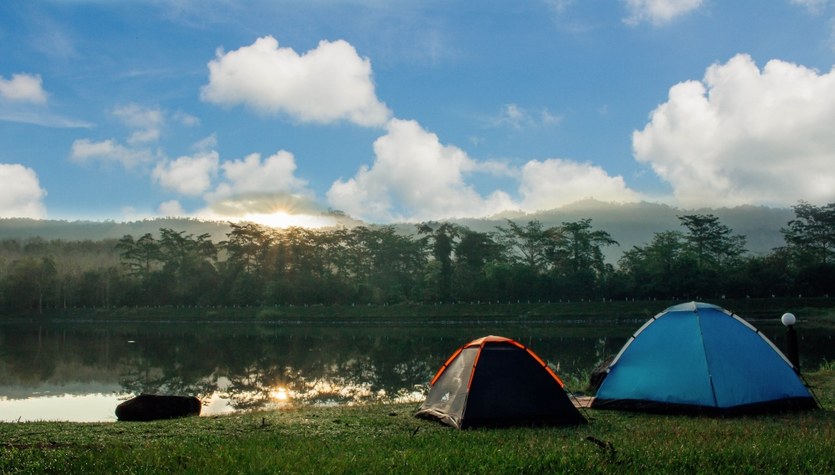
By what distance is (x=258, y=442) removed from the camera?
8.05 meters

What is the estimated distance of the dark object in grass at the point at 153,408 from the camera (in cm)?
1185

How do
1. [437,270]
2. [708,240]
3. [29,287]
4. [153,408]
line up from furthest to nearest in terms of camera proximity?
[29,287], [708,240], [437,270], [153,408]

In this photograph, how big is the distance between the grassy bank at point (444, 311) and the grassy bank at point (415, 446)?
58.3m

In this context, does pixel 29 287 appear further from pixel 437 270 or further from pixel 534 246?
pixel 534 246

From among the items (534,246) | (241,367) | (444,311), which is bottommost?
(241,367)

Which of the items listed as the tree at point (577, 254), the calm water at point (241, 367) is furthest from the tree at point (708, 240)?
the calm water at point (241, 367)

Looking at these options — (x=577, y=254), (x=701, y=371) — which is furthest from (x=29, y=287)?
(x=701, y=371)

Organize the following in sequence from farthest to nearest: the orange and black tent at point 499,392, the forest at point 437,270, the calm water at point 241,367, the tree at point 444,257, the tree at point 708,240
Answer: the tree at point 708,240 → the tree at point 444,257 → the forest at point 437,270 → the calm water at point 241,367 → the orange and black tent at point 499,392

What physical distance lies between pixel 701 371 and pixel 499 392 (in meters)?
3.77

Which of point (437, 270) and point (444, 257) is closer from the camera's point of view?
point (437, 270)

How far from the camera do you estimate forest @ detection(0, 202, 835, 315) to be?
70812 millimetres

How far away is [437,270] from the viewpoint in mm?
83250

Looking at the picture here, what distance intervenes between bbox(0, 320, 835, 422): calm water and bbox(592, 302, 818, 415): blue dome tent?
7105 millimetres

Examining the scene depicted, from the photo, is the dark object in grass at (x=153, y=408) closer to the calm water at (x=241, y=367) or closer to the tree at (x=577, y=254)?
the calm water at (x=241, y=367)
